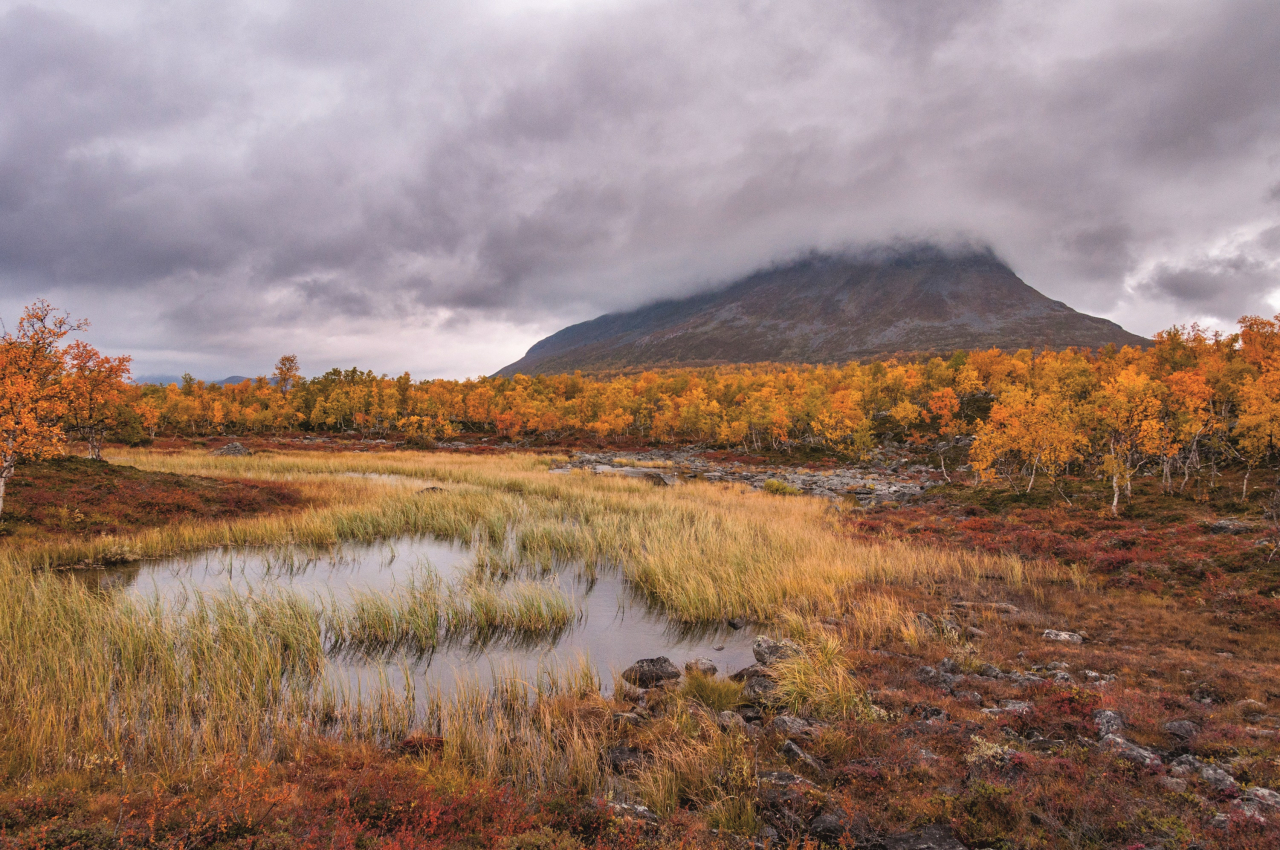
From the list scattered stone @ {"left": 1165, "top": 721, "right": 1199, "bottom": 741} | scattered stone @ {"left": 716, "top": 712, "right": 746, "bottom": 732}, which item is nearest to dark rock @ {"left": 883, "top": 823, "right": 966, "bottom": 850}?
scattered stone @ {"left": 716, "top": 712, "right": 746, "bottom": 732}

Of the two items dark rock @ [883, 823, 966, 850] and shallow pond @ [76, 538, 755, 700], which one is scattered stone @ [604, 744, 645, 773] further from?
dark rock @ [883, 823, 966, 850]

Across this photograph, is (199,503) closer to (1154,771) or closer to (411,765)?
A: (411,765)

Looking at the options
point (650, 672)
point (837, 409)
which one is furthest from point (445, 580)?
point (837, 409)

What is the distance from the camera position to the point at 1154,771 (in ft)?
20.3

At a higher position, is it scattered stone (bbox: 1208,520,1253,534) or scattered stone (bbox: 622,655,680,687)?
scattered stone (bbox: 1208,520,1253,534)

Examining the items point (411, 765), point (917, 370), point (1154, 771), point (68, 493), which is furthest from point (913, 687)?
point (917, 370)

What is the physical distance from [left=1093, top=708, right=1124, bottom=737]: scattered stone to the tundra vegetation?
56mm

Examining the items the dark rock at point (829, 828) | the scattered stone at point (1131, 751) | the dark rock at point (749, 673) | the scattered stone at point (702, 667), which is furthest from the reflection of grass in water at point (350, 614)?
the scattered stone at point (1131, 751)

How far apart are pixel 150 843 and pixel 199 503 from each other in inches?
1046

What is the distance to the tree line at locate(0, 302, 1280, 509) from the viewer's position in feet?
84.2

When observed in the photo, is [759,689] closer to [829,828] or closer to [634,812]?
[829,828]

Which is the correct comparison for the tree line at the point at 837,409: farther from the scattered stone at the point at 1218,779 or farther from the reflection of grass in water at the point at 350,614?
the scattered stone at the point at 1218,779

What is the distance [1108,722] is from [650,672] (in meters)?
7.37

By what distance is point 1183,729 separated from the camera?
7141 mm
